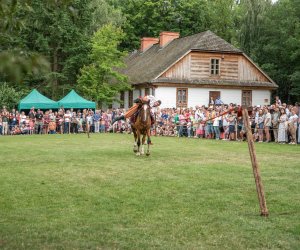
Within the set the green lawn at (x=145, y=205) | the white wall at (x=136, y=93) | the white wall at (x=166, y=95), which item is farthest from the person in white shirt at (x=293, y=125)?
the white wall at (x=136, y=93)

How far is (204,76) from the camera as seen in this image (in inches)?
1930

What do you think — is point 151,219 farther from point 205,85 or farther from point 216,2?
point 216,2

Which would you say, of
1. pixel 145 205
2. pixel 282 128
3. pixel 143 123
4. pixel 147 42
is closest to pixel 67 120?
pixel 282 128

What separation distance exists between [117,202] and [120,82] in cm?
3935

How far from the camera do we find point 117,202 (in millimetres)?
9781

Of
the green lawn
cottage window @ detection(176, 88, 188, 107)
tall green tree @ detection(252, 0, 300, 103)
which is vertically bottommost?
the green lawn

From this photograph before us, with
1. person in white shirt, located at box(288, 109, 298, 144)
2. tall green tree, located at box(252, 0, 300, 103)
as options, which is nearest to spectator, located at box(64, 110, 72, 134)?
person in white shirt, located at box(288, 109, 298, 144)

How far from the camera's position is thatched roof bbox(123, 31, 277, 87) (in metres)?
48.4

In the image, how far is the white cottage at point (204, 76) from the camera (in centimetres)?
4794

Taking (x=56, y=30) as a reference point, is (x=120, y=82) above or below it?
below

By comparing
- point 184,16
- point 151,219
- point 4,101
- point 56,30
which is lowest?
point 151,219

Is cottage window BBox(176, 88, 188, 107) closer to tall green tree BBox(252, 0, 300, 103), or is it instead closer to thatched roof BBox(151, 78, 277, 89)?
thatched roof BBox(151, 78, 277, 89)

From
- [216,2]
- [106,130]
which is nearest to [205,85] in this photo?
[106,130]

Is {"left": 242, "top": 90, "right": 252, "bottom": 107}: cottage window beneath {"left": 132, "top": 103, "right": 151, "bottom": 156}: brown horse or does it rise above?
above
